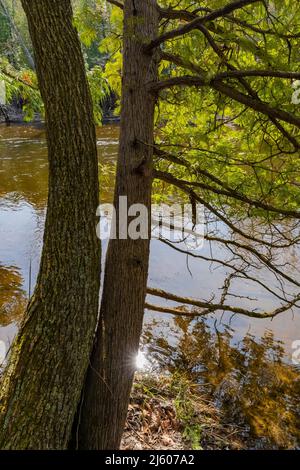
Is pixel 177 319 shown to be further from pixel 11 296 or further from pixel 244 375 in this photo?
pixel 11 296

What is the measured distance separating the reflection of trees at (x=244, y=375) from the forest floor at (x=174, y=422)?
20cm

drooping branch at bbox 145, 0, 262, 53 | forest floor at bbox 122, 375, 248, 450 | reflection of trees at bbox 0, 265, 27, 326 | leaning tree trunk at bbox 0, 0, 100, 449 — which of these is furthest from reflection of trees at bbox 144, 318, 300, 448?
drooping branch at bbox 145, 0, 262, 53

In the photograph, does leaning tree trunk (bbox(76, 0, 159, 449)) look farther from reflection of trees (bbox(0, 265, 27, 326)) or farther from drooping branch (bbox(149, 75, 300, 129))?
reflection of trees (bbox(0, 265, 27, 326))

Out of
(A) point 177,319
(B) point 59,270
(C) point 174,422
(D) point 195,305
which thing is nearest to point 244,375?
(C) point 174,422

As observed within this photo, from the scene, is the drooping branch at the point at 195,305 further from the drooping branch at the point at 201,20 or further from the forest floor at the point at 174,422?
the drooping branch at the point at 201,20

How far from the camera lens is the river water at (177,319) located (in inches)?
193

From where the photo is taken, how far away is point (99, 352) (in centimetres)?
254

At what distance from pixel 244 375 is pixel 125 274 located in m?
2.88

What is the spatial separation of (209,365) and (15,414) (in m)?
3.16

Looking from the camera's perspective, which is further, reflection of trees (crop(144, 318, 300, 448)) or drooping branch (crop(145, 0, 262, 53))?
reflection of trees (crop(144, 318, 300, 448))

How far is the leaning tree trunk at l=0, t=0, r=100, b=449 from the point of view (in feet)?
7.18

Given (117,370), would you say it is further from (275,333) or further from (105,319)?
(275,333)

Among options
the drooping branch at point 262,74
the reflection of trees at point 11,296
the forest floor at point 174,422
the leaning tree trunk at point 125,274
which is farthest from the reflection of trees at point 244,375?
the drooping branch at point 262,74

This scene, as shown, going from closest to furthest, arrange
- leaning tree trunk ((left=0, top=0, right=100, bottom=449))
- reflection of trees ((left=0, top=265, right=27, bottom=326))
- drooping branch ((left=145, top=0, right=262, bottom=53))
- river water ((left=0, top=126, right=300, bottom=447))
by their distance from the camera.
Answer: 1. drooping branch ((left=145, top=0, right=262, bottom=53))
2. leaning tree trunk ((left=0, top=0, right=100, bottom=449))
3. river water ((left=0, top=126, right=300, bottom=447))
4. reflection of trees ((left=0, top=265, right=27, bottom=326))
